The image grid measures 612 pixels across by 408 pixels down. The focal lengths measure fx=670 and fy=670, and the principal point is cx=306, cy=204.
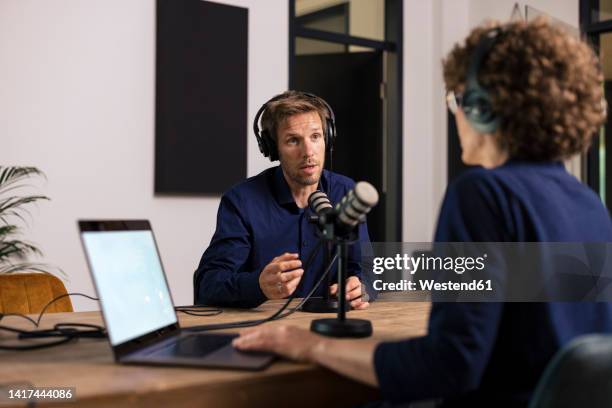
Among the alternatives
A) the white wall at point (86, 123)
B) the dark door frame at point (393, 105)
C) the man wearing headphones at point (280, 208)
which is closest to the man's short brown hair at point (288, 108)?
the man wearing headphones at point (280, 208)

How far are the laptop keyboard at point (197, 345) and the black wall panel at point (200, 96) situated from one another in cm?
267

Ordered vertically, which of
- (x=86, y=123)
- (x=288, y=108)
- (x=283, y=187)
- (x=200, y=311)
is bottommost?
(x=200, y=311)

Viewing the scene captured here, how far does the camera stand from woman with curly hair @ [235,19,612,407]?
0.93 m

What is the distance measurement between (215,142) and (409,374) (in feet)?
10.6

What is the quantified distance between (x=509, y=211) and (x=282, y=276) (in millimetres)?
810

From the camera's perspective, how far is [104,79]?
3713mm

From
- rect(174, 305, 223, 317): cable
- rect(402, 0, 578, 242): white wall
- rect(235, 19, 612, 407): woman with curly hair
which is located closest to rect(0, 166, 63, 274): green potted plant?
rect(174, 305, 223, 317): cable

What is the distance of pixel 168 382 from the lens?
0.96 metres

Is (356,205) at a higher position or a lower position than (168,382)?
higher

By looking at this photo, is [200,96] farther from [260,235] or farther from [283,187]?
[260,235]

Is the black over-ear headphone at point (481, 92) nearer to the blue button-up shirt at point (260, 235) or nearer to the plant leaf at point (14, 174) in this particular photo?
the blue button-up shirt at point (260, 235)

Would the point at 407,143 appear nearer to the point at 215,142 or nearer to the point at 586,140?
the point at 215,142

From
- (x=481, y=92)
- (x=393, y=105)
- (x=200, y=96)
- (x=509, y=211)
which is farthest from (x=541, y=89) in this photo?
(x=393, y=105)

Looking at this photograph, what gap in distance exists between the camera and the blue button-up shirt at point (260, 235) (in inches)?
79.5
